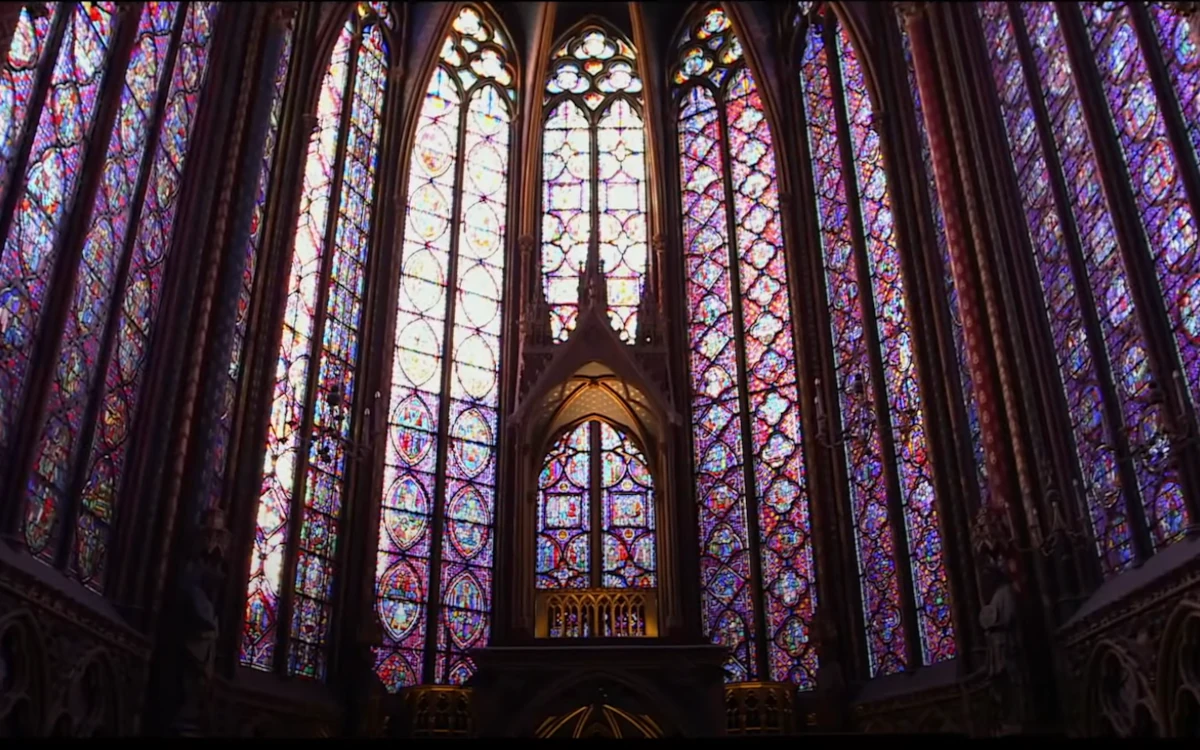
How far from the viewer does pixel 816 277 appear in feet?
59.3

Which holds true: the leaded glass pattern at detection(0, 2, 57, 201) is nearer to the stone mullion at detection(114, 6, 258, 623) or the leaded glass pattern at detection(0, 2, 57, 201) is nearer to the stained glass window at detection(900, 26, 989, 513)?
the stone mullion at detection(114, 6, 258, 623)

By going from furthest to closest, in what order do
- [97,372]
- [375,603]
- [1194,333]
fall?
[375,603] → [97,372] → [1194,333]

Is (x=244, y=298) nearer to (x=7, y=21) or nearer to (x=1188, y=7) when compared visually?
(x=7, y=21)

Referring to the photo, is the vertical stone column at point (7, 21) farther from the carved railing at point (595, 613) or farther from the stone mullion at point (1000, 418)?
the stone mullion at point (1000, 418)

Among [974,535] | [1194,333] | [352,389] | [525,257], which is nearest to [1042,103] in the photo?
[1194,333]

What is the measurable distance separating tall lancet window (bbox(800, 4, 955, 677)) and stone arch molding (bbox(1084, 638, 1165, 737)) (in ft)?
9.71

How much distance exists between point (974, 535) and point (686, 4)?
12291mm

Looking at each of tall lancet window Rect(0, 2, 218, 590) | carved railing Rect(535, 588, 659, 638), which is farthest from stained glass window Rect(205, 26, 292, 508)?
carved railing Rect(535, 588, 659, 638)

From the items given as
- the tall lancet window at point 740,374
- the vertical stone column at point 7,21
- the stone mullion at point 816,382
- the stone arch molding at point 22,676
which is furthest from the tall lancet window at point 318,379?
the stone mullion at point 816,382

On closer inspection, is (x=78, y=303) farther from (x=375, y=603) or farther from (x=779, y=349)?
(x=779, y=349)

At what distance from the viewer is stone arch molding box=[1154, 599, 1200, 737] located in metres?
9.59

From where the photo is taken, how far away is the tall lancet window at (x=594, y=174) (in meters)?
19.3

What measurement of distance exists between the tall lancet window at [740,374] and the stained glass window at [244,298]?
22.8 ft

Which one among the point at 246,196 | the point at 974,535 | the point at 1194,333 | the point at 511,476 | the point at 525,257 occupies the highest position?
the point at 525,257
